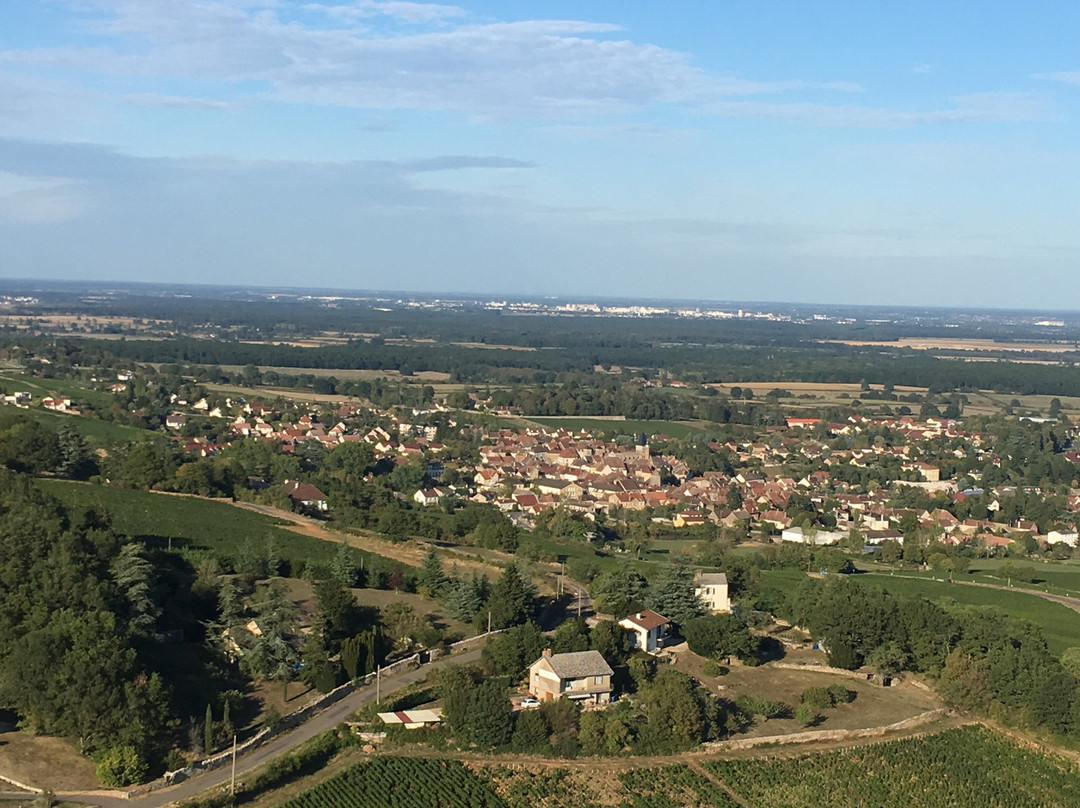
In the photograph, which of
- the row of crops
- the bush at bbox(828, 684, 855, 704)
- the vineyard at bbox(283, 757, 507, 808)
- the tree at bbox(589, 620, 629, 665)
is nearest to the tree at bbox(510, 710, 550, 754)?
the row of crops

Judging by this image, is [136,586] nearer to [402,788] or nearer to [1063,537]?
[402,788]

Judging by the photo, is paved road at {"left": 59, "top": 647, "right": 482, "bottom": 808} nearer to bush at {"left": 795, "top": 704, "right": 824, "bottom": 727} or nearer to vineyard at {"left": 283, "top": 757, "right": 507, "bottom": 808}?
vineyard at {"left": 283, "top": 757, "right": 507, "bottom": 808}

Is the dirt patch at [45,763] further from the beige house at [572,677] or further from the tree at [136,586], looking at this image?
the beige house at [572,677]

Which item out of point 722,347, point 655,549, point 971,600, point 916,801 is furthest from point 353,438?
point 722,347

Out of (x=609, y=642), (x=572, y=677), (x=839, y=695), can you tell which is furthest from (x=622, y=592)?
(x=572, y=677)

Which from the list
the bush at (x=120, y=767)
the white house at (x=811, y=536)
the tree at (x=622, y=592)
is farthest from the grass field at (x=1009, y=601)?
the bush at (x=120, y=767)

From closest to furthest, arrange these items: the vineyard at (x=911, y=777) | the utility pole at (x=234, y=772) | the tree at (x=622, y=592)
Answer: the utility pole at (x=234, y=772), the vineyard at (x=911, y=777), the tree at (x=622, y=592)
